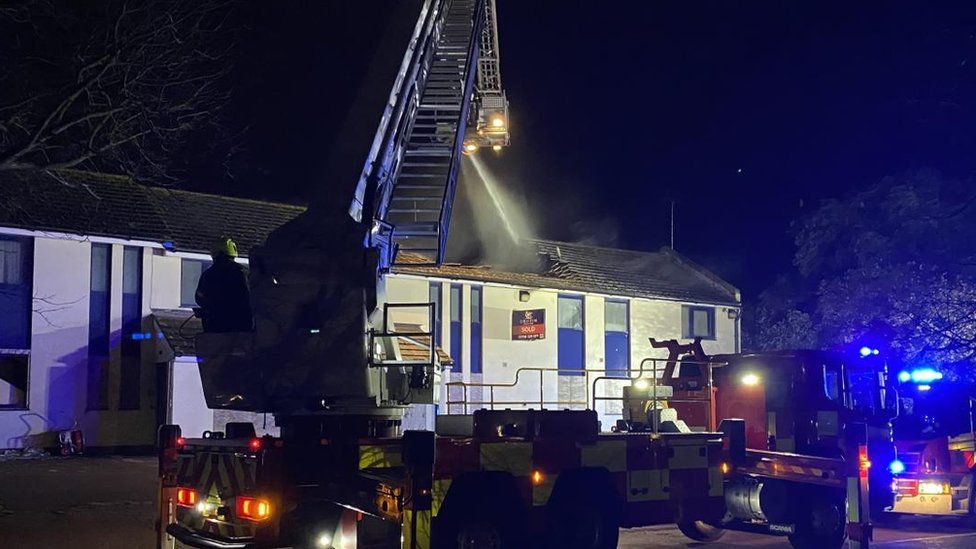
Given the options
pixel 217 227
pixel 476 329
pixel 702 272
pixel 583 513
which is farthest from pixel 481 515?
pixel 702 272

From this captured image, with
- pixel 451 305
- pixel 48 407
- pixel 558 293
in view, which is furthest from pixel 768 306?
pixel 48 407

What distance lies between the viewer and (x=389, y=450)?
9.18m

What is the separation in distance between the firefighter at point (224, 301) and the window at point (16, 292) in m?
17.0

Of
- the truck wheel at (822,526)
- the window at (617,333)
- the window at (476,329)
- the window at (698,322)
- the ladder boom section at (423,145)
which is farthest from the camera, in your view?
the window at (698,322)

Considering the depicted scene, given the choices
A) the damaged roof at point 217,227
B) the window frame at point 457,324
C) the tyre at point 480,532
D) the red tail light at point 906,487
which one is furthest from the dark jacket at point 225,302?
the window frame at point 457,324

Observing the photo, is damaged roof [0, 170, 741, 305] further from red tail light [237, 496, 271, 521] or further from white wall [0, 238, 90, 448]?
red tail light [237, 496, 271, 521]

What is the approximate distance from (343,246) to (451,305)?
21351 mm

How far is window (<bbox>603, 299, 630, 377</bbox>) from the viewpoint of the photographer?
33906 mm

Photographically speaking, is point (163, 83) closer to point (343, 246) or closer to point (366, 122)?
point (366, 122)

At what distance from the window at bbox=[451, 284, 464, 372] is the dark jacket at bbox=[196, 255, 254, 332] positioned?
2067 cm

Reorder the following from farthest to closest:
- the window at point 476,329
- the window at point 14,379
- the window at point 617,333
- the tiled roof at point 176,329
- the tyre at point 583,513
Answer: the window at point 617,333
the window at point 476,329
the tiled roof at point 176,329
the window at point 14,379
the tyre at point 583,513

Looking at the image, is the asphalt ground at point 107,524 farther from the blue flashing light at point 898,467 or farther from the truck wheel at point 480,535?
the truck wheel at point 480,535

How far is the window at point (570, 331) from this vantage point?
1283 inches

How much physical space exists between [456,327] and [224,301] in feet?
68.8
